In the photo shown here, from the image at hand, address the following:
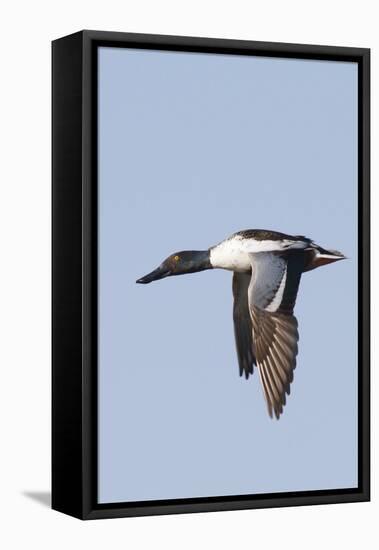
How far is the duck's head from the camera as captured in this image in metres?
7.53

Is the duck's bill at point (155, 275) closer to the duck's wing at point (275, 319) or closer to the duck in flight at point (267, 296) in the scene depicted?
the duck in flight at point (267, 296)

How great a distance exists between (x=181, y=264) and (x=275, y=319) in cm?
53

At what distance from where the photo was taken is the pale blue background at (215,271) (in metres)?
7.44

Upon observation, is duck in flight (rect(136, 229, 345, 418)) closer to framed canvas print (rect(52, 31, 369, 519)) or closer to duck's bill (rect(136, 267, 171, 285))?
framed canvas print (rect(52, 31, 369, 519))

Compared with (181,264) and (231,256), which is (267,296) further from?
(181,264)

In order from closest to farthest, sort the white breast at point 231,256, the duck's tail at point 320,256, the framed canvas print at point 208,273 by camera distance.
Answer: the framed canvas print at point 208,273 → the white breast at point 231,256 → the duck's tail at point 320,256

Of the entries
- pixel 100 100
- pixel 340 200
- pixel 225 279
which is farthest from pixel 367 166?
pixel 100 100

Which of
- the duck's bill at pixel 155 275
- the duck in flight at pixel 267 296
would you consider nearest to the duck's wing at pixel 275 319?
the duck in flight at pixel 267 296

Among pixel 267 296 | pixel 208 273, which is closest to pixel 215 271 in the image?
pixel 208 273

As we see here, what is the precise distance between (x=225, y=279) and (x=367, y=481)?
115cm

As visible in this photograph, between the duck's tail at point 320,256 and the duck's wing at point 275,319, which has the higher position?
the duck's tail at point 320,256

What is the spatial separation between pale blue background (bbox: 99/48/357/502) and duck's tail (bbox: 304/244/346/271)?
42 mm

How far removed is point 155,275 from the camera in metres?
7.53

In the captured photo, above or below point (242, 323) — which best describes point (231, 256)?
above
